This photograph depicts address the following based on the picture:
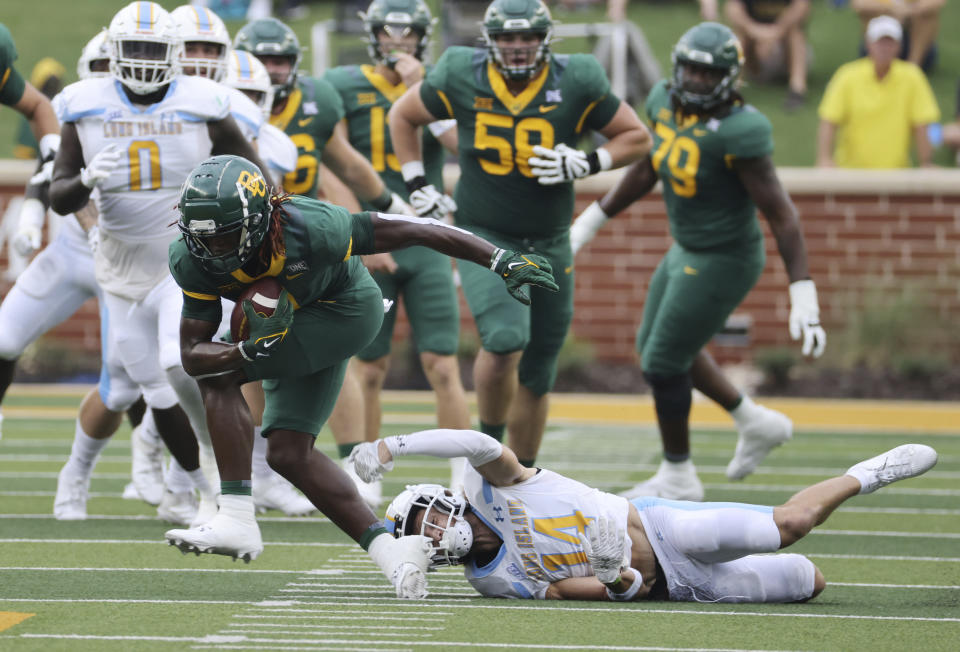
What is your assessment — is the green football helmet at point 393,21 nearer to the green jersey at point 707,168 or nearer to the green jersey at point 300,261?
the green jersey at point 707,168

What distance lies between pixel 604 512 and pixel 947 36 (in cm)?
1232

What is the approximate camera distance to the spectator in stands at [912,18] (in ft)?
44.1

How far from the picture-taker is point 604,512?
482cm

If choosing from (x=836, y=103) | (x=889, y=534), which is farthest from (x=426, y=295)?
(x=836, y=103)

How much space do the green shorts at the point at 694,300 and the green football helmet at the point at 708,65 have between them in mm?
681

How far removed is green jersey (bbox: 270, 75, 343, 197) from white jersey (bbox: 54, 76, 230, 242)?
1120 millimetres

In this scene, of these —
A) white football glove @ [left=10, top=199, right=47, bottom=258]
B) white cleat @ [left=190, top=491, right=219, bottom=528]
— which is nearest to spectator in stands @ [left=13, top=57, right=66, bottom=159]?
white football glove @ [left=10, top=199, right=47, bottom=258]

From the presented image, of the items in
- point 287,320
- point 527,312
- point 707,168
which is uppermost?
point 707,168

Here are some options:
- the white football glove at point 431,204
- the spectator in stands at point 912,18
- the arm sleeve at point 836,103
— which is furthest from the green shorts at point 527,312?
the spectator in stands at point 912,18

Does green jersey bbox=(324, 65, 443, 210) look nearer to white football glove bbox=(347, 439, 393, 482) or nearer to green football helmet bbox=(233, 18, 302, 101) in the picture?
green football helmet bbox=(233, 18, 302, 101)

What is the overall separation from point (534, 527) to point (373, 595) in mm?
564

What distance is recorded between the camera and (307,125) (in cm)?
696

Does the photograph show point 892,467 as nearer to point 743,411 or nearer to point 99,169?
point 743,411

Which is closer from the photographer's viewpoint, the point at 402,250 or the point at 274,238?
the point at 274,238
